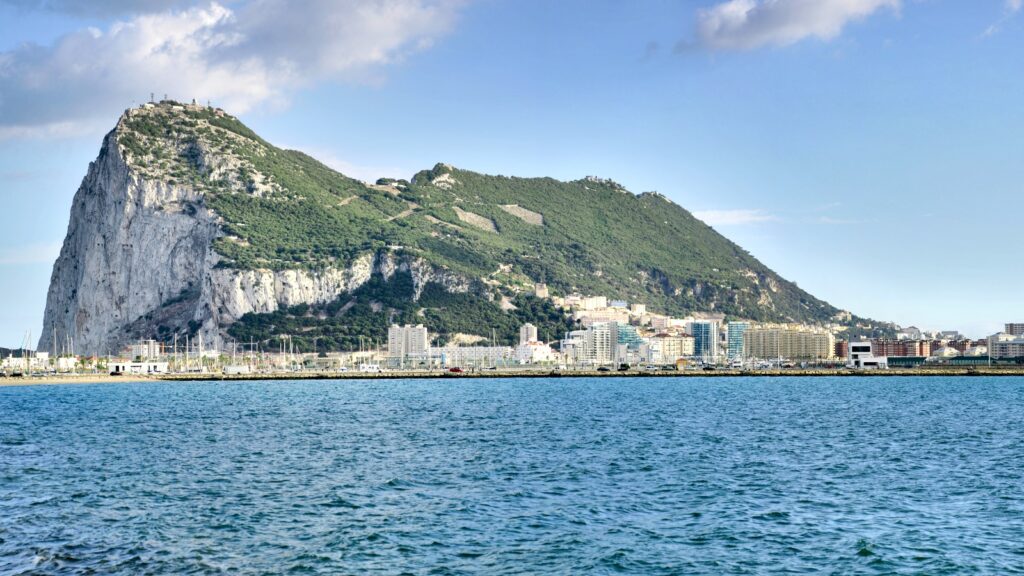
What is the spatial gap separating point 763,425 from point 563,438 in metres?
14.1

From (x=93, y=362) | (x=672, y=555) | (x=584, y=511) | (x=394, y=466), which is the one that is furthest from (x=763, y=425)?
(x=93, y=362)

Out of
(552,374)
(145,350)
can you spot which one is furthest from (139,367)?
(552,374)

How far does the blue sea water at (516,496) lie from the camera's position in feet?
79.6

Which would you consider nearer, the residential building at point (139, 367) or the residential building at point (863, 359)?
the residential building at point (139, 367)

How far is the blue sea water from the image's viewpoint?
24250 mm

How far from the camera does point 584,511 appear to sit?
29.4m

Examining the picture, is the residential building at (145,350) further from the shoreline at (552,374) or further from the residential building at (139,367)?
the shoreline at (552,374)

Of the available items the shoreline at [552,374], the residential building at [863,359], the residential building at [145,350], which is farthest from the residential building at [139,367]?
the residential building at [863,359]

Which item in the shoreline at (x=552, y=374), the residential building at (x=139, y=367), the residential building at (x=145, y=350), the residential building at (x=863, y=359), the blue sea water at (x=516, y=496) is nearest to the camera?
the blue sea water at (x=516, y=496)

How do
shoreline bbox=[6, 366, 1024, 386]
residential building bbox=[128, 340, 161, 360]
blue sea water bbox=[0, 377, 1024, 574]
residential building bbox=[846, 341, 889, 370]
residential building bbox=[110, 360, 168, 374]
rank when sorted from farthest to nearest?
1. residential building bbox=[846, 341, 889, 370]
2. residential building bbox=[128, 340, 161, 360]
3. residential building bbox=[110, 360, 168, 374]
4. shoreline bbox=[6, 366, 1024, 386]
5. blue sea water bbox=[0, 377, 1024, 574]

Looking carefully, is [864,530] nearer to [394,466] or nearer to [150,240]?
[394,466]

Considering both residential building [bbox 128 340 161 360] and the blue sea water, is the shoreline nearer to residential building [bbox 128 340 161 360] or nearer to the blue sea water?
residential building [bbox 128 340 161 360]

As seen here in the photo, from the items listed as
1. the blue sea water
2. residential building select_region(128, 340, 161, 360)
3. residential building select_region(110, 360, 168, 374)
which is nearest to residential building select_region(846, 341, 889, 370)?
residential building select_region(110, 360, 168, 374)

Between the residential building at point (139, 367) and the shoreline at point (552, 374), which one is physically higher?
the residential building at point (139, 367)
